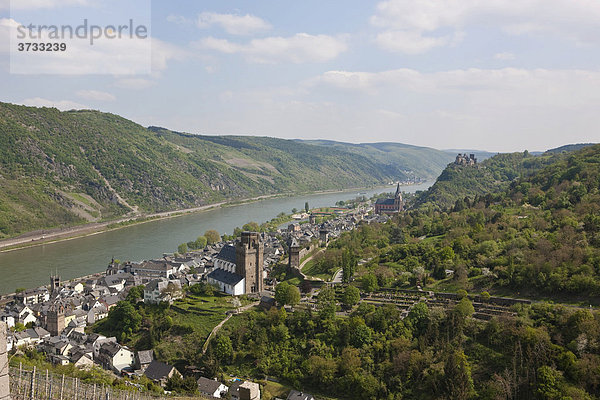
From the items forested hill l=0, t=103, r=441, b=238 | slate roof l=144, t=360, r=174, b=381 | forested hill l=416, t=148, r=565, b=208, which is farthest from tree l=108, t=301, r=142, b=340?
forested hill l=416, t=148, r=565, b=208

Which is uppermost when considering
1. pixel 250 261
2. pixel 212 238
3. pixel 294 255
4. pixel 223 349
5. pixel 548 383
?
pixel 250 261

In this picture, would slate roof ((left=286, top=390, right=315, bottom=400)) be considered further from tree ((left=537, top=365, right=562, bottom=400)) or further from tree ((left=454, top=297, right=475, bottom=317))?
tree ((left=537, top=365, right=562, bottom=400))

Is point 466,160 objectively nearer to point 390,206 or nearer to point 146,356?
point 390,206

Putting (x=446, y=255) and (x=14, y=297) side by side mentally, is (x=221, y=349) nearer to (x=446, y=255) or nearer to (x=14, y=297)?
(x=446, y=255)

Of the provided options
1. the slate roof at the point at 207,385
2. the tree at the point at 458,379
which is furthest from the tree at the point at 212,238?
the tree at the point at 458,379

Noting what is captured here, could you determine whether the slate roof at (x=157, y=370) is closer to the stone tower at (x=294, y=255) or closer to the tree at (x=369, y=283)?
the tree at (x=369, y=283)

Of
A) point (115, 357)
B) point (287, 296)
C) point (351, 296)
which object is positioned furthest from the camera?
point (287, 296)

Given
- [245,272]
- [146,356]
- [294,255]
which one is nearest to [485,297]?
[245,272]

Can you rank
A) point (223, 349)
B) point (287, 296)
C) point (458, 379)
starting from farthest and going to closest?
point (287, 296) → point (223, 349) → point (458, 379)
